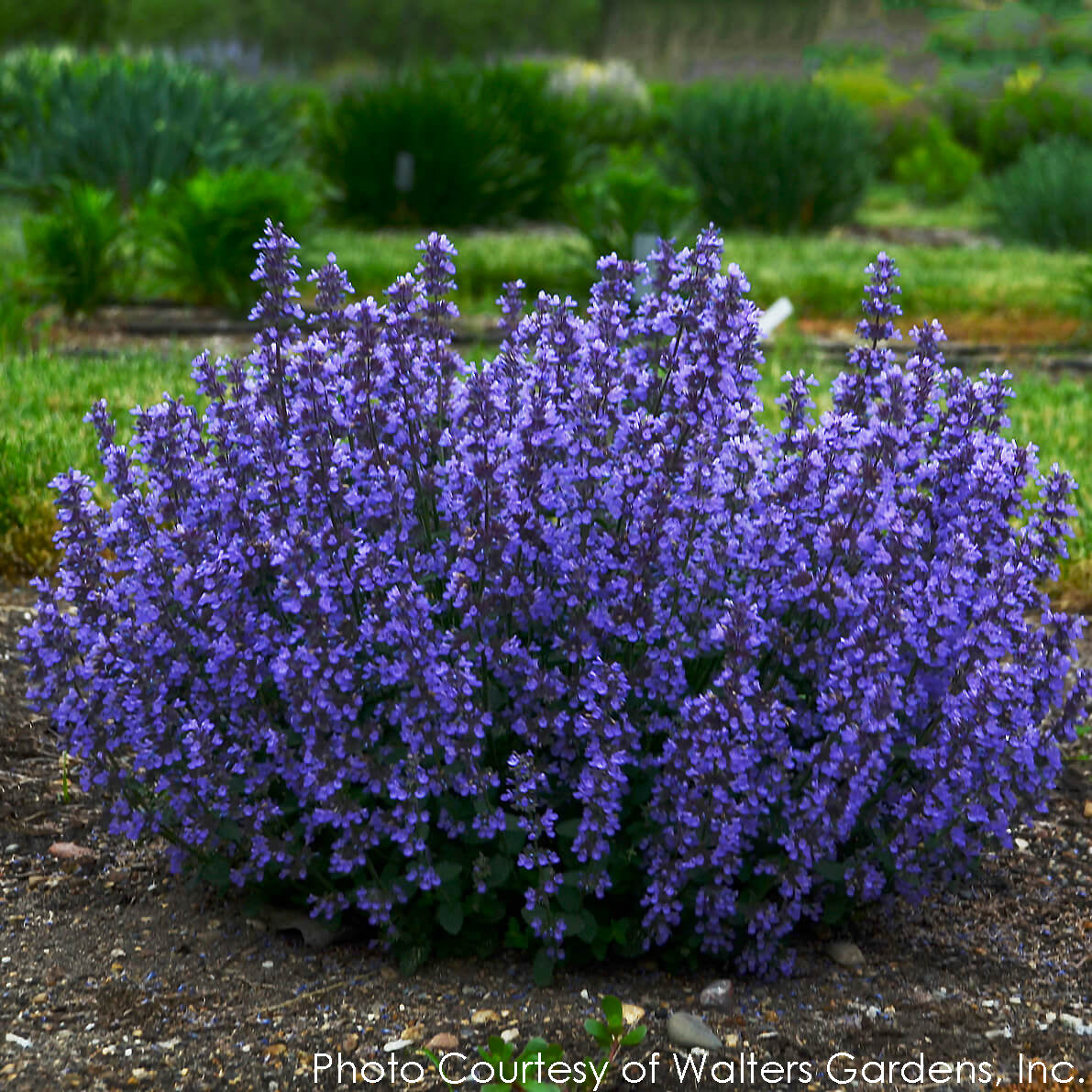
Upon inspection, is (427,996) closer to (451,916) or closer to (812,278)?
(451,916)

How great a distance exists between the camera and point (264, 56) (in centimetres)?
4972

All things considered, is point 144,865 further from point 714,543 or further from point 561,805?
point 714,543

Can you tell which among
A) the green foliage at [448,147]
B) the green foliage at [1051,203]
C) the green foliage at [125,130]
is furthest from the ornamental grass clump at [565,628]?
the green foliage at [1051,203]

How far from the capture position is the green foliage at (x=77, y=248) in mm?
7953

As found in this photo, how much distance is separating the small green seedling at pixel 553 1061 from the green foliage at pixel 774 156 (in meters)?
12.6

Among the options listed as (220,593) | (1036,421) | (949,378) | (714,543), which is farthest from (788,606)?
(1036,421)

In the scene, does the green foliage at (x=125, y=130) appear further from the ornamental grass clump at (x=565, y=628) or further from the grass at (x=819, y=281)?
the ornamental grass clump at (x=565, y=628)

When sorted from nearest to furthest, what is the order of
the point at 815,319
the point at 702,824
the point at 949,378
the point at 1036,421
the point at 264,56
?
the point at 702,824 < the point at 949,378 < the point at 1036,421 < the point at 815,319 < the point at 264,56

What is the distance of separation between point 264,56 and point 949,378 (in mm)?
50737

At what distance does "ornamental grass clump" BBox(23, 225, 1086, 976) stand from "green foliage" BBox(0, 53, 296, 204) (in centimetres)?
939

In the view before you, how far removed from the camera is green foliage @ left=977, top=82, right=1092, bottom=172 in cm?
2030

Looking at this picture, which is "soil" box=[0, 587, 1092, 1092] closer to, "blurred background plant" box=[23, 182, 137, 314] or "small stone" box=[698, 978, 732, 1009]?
"small stone" box=[698, 978, 732, 1009]

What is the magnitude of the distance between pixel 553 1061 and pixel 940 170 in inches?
782

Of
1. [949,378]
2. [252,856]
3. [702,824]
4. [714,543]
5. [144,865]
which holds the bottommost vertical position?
[144,865]
